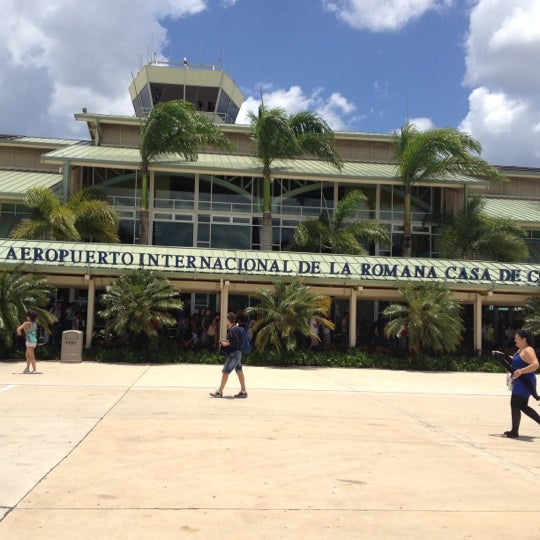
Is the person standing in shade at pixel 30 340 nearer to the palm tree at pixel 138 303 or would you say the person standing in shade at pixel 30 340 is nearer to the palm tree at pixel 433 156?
the palm tree at pixel 138 303

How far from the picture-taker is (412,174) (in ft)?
81.3

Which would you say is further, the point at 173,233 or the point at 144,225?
the point at 173,233

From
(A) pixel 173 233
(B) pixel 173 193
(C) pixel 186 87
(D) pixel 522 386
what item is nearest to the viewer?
(D) pixel 522 386

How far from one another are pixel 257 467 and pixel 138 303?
12.0 m

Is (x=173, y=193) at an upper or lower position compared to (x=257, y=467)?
upper

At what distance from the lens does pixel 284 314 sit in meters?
18.1

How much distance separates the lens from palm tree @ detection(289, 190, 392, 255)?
2344 cm

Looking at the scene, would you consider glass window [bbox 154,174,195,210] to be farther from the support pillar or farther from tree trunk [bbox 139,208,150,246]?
the support pillar

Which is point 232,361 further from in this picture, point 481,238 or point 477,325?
point 481,238

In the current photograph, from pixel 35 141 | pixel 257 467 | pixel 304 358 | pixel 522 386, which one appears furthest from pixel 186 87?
pixel 257 467

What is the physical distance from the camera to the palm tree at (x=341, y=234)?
23.4 metres

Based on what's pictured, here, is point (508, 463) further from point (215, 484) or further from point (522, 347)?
point (215, 484)

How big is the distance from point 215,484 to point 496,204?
2795 centimetres

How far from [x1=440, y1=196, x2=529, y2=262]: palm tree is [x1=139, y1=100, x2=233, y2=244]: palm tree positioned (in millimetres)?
9977
